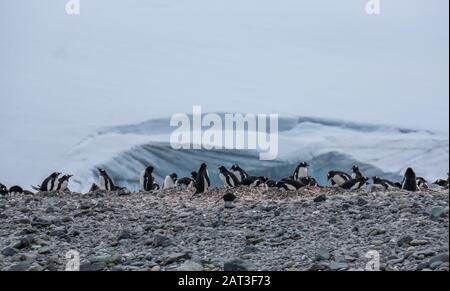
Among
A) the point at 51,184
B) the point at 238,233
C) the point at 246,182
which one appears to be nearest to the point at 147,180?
the point at 51,184

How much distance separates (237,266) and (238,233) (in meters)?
1.19

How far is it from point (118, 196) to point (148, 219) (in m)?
1.67

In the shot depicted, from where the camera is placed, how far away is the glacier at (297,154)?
38.3 ft

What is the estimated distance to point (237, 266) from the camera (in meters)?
4.55

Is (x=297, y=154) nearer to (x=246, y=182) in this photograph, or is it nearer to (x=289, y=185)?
(x=246, y=182)

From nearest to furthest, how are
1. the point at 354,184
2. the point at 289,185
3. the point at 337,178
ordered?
the point at 289,185 < the point at 354,184 < the point at 337,178

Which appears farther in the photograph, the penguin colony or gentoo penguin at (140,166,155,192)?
gentoo penguin at (140,166,155,192)

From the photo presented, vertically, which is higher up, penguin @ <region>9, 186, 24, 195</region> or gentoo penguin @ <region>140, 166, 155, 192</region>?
gentoo penguin @ <region>140, 166, 155, 192</region>

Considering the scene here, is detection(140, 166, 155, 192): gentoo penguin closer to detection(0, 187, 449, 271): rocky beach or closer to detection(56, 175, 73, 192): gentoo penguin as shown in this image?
detection(56, 175, 73, 192): gentoo penguin

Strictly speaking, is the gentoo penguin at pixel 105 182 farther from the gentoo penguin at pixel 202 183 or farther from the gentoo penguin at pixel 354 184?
the gentoo penguin at pixel 354 184

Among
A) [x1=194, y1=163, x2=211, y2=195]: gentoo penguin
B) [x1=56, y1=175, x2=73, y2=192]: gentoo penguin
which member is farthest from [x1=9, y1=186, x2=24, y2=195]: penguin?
[x1=194, y1=163, x2=211, y2=195]: gentoo penguin

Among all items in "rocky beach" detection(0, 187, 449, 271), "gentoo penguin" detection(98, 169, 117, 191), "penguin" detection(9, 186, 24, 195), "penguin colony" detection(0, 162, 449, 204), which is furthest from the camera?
"gentoo penguin" detection(98, 169, 117, 191)

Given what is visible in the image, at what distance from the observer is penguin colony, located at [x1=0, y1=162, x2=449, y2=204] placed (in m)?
7.84

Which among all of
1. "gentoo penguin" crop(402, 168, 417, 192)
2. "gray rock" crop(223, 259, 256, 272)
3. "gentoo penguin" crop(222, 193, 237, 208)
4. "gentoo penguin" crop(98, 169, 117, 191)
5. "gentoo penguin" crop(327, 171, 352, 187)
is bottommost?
"gentoo penguin" crop(98, 169, 117, 191)
